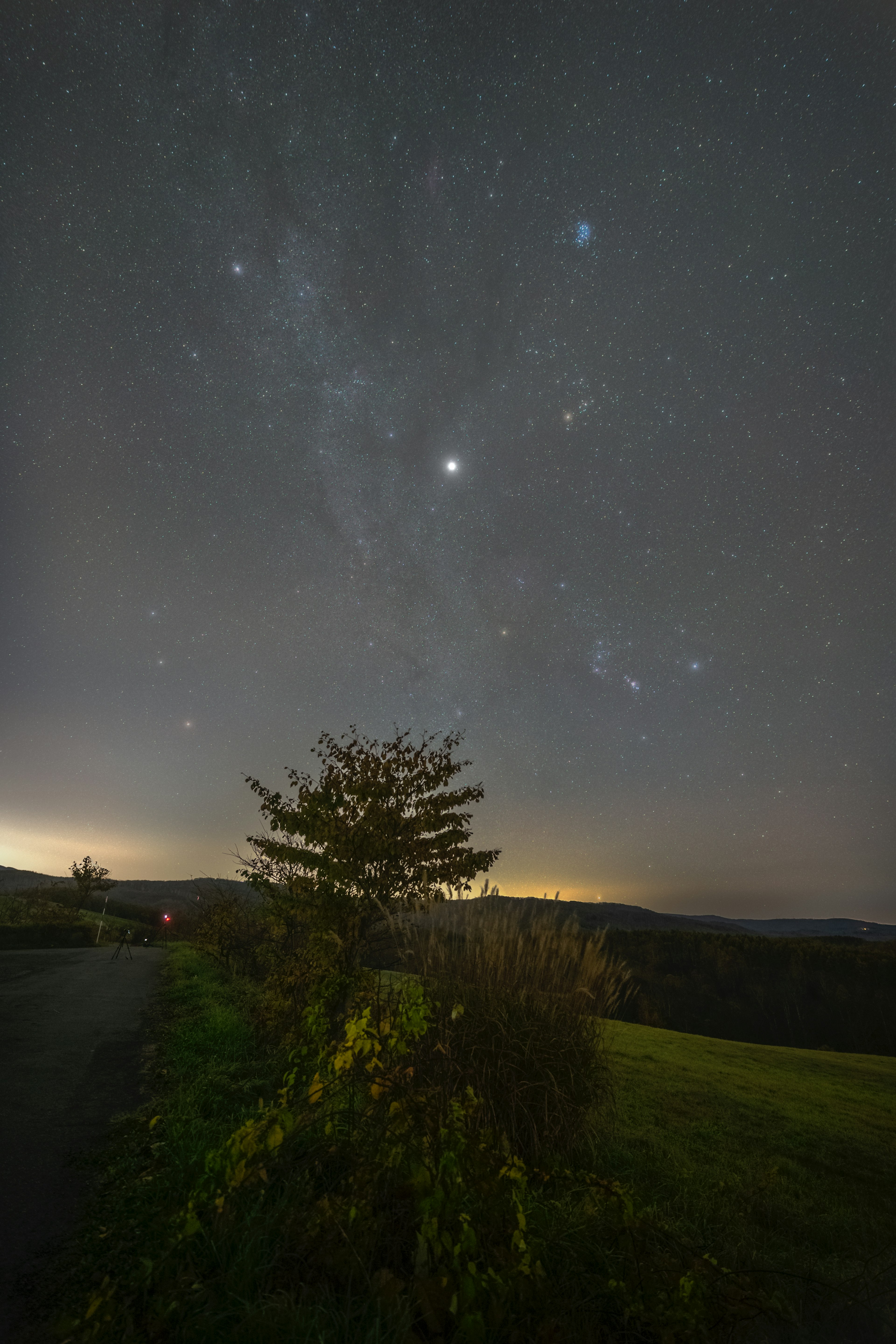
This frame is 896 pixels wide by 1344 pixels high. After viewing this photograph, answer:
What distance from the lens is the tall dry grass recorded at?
464 centimetres

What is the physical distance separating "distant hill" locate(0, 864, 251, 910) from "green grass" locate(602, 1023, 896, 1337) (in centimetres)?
905

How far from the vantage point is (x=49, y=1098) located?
5.25 metres

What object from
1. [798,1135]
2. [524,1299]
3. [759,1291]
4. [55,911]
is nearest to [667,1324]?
[524,1299]

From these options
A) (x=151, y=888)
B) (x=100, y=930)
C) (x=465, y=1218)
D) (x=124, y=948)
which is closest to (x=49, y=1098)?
(x=465, y=1218)

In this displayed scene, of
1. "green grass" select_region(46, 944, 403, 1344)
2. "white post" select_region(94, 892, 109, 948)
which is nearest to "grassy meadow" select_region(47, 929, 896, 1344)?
"green grass" select_region(46, 944, 403, 1344)

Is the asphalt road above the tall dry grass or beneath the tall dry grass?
beneath

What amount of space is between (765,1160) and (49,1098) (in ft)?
22.2

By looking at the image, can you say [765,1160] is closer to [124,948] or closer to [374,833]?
[374,833]

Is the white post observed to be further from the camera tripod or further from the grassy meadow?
the grassy meadow

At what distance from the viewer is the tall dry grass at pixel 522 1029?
464 centimetres

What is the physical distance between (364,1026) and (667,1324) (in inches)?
65.7

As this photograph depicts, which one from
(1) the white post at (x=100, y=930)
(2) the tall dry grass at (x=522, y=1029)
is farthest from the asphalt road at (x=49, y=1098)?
(1) the white post at (x=100, y=930)

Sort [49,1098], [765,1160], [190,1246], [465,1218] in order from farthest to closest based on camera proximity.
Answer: [765,1160] < [49,1098] < [190,1246] < [465,1218]

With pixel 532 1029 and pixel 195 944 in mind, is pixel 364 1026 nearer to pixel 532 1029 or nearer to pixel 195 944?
pixel 532 1029
